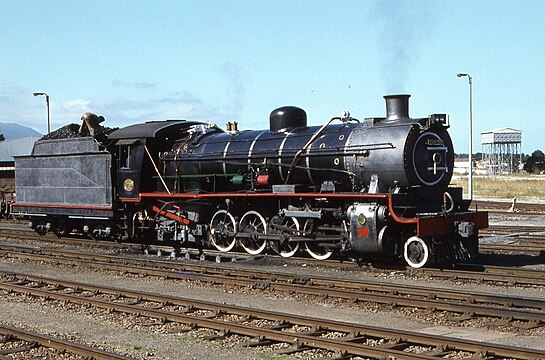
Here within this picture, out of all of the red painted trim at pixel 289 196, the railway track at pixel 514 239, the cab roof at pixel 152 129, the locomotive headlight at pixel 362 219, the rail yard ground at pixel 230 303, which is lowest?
the rail yard ground at pixel 230 303

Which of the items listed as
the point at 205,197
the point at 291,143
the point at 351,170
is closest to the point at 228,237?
the point at 205,197

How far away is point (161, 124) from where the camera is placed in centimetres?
1966

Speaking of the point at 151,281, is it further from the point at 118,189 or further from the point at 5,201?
the point at 5,201

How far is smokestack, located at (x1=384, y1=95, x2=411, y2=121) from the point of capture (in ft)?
48.7

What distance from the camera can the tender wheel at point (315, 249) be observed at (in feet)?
50.9

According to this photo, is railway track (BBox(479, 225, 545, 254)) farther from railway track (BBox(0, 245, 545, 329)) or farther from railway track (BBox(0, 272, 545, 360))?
railway track (BBox(0, 272, 545, 360))

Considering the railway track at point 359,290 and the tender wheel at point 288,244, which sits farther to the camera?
the tender wheel at point 288,244

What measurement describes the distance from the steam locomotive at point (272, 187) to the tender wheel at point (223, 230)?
30 mm

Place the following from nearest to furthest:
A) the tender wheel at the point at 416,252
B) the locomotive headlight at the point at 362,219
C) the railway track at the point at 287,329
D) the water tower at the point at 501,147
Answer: the railway track at the point at 287,329, the tender wheel at the point at 416,252, the locomotive headlight at the point at 362,219, the water tower at the point at 501,147

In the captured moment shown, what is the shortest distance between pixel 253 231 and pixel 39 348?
8622 millimetres

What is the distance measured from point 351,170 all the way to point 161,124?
6815mm

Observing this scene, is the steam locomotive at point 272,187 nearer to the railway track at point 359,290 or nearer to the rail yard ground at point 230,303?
the rail yard ground at point 230,303

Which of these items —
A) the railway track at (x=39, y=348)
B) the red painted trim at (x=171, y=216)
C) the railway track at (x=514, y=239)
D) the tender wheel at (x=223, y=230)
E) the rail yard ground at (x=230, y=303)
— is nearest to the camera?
the railway track at (x=39, y=348)

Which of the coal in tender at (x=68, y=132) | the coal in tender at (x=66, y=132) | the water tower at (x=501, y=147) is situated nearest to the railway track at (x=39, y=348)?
the coal in tender at (x=68, y=132)
